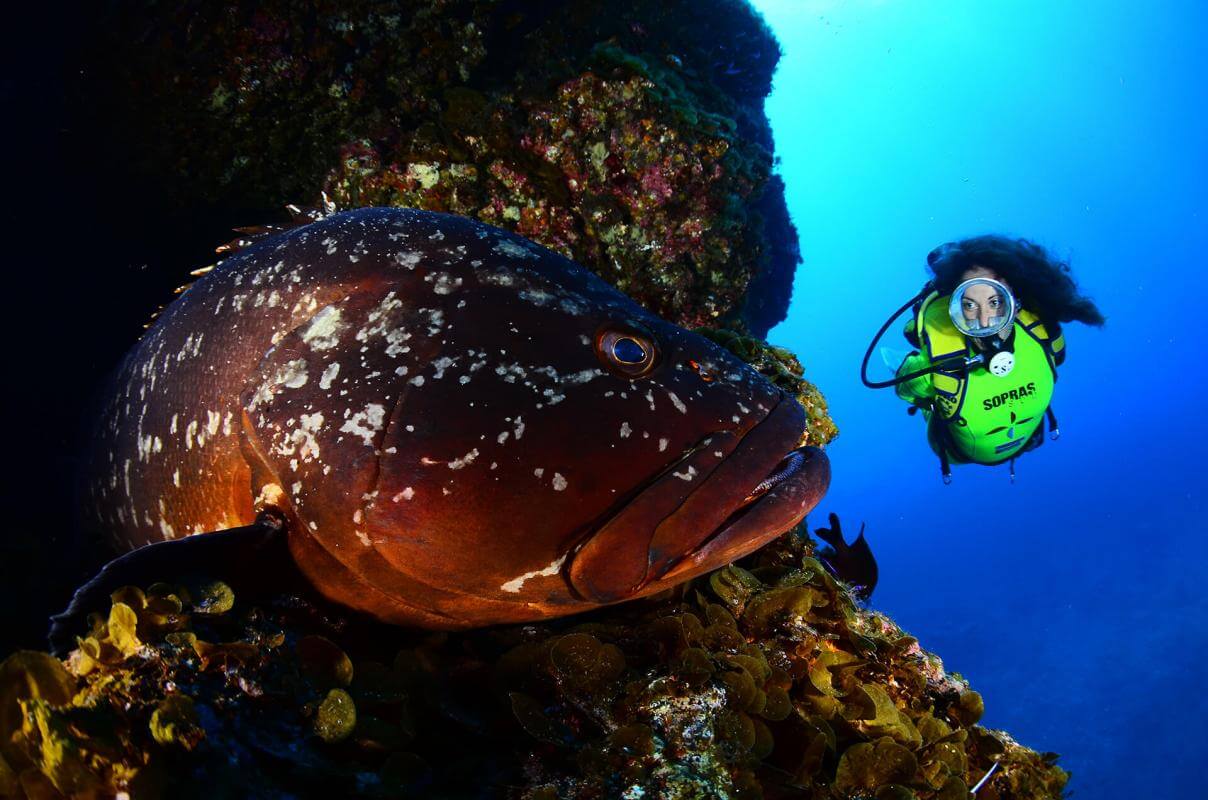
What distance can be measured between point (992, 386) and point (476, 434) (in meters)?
7.01

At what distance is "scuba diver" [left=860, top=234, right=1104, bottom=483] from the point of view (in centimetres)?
666

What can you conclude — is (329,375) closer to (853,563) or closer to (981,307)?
(853,563)

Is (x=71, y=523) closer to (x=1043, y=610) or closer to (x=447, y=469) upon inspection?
(x=447, y=469)

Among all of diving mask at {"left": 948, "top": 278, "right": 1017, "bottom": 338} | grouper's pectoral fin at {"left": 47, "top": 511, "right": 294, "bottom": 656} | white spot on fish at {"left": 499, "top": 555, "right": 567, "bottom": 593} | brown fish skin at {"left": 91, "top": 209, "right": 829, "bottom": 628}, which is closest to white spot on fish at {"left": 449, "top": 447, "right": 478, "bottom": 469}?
brown fish skin at {"left": 91, "top": 209, "right": 829, "bottom": 628}

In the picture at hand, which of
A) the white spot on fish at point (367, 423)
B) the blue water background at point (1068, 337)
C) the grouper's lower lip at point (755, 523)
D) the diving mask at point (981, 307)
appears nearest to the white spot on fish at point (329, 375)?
the white spot on fish at point (367, 423)

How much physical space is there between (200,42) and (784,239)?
33.4 feet

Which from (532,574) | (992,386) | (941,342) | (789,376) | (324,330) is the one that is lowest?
(532,574)

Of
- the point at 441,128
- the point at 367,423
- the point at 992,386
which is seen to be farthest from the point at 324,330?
the point at 992,386

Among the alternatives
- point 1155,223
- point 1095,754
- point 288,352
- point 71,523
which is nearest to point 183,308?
point 288,352

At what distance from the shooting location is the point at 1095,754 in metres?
28.3

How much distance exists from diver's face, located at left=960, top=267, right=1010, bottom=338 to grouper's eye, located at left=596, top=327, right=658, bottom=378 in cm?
585

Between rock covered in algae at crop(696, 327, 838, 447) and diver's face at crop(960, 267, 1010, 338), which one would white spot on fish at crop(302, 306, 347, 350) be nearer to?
rock covered in algae at crop(696, 327, 838, 447)

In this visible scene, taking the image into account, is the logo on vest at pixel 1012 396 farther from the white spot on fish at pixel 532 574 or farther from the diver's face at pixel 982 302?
the white spot on fish at pixel 532 574

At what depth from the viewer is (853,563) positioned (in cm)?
436
